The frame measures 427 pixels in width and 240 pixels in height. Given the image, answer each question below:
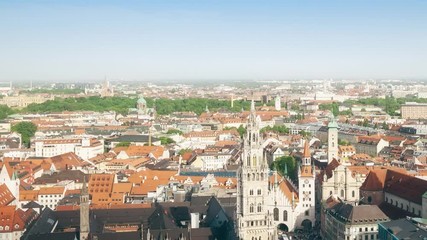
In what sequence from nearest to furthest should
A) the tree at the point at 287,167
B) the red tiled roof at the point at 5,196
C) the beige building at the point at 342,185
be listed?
the red tiled roof at the point at 5,196, the beige building at the point at 342,185, the tree at the point at 287,167

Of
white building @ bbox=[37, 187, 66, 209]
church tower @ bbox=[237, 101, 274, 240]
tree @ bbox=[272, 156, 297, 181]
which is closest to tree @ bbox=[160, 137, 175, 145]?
tree @ bbox=[272, 156, 297, 181]

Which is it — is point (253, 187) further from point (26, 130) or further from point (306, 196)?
point (26, 130)

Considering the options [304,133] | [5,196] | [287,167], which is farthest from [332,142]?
[304,133]

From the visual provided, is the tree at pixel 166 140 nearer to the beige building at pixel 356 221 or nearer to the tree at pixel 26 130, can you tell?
the tree at pixel 26 130

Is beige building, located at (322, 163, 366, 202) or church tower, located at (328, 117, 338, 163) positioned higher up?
church tower, located at (328, 117, 338, 163)

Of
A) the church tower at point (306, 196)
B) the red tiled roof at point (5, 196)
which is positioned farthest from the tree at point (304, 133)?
Answer: the red tiled roof at point (5, 196)

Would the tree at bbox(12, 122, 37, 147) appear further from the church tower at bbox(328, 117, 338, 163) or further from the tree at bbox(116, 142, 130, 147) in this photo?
the church tower at bbox(328, 117, 338, 163)
